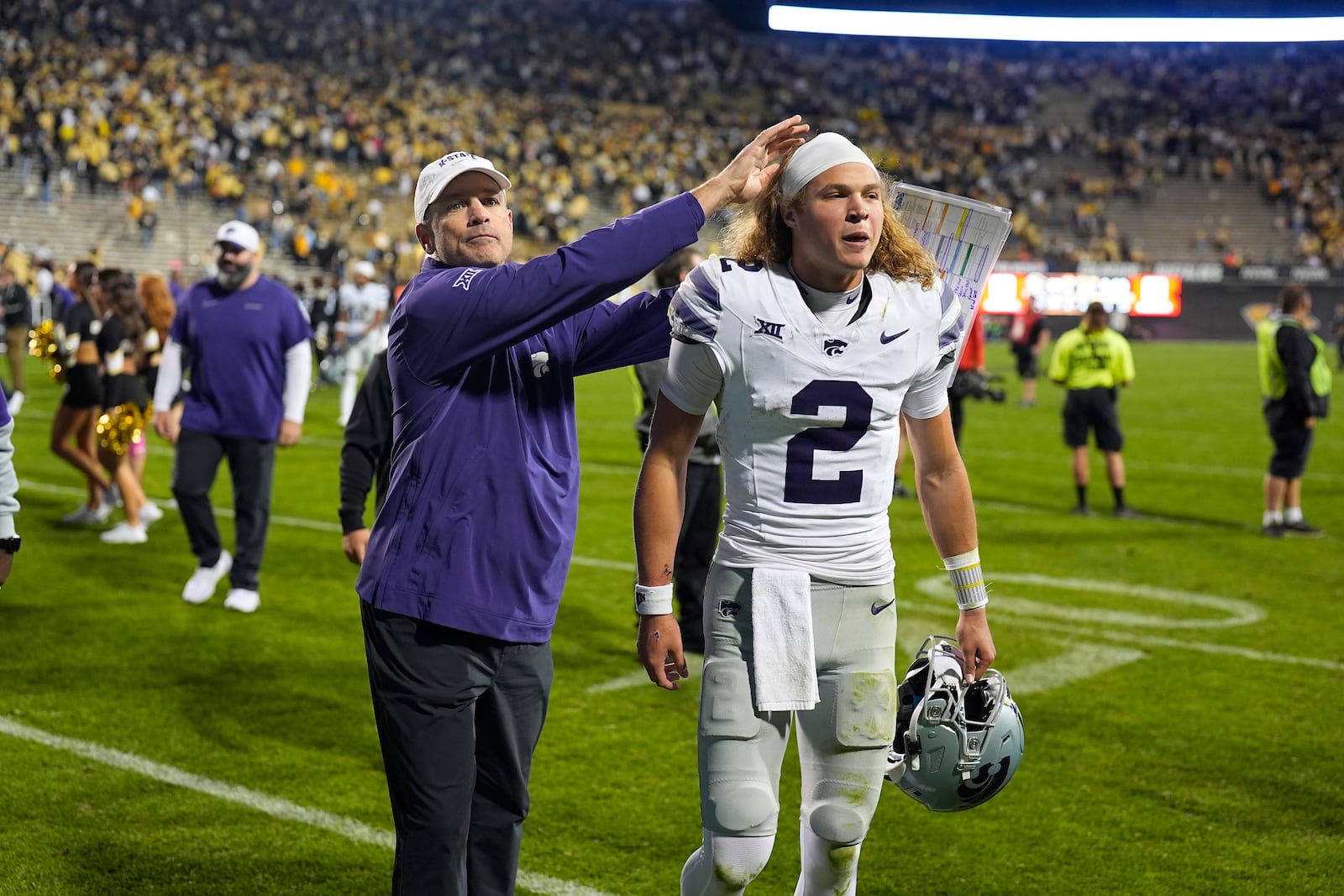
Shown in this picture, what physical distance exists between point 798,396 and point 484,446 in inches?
27.5

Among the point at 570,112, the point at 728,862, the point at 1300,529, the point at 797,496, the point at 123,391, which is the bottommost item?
the point at 1300,529

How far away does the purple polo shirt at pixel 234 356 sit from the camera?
7.27 metres

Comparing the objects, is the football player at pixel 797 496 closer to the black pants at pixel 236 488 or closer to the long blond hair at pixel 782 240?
the long blond hair at pixel 782 240

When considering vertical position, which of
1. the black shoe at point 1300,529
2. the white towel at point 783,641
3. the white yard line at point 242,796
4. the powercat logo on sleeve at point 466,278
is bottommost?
the white yard line at point 242,796

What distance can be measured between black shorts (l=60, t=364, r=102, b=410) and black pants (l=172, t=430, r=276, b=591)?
7.83 ft

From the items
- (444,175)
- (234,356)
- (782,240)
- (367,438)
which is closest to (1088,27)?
(367,438)

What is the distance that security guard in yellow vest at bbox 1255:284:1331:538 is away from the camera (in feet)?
33.6

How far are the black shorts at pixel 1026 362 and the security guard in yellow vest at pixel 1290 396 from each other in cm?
1076

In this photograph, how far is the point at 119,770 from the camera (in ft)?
16.4

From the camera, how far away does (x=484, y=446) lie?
2947 millimetres

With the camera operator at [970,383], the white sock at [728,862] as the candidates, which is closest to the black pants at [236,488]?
the white sock at [728,862]

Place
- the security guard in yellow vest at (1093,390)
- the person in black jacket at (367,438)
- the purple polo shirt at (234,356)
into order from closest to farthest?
the person in black jacket at (367,438), the purple polo shirt at (234,356), the security guard in yellow vest at (1093,390)

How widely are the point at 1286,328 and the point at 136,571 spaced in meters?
8.51

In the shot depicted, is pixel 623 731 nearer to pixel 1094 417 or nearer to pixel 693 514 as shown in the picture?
pixel 693 514
